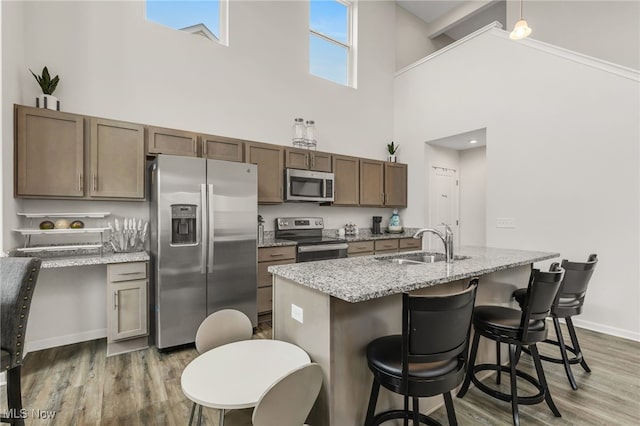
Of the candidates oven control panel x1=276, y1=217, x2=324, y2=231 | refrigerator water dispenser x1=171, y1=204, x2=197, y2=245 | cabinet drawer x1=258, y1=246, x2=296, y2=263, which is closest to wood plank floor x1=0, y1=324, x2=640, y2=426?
refrigerator water dispenser x1=171, y1=204, x2=197, y2=245

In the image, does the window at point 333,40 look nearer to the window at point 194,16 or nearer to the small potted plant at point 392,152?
the small potted plant at point 392,152

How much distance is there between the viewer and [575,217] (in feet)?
11.9

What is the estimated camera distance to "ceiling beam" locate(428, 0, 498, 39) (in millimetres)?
5625

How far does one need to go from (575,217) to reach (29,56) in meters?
6.08

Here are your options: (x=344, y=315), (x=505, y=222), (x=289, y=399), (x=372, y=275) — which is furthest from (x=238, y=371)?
(x=505, y=222)

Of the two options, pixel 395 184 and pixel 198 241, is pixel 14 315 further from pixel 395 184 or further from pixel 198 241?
pixel 395 184

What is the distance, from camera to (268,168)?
13.1ft

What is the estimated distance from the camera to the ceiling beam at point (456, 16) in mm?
5625

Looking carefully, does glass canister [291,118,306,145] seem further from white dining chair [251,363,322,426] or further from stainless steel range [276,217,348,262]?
white dining chair [251,363,322,426]

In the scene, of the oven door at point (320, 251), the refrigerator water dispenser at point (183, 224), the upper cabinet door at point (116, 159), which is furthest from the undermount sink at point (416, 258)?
the upper cabinet door at point (116, 159)

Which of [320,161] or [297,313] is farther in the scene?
[320,161]

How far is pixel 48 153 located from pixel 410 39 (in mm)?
6453

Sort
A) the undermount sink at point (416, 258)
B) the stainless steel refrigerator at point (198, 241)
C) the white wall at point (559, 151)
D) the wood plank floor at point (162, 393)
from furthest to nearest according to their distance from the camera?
1. the white wall at point (559, 151)
2. the stainless steel refrigerator at point (198, 241)
3. the undermount sink at point (416, 258)
4. the wood plank floor at point (162, 393)

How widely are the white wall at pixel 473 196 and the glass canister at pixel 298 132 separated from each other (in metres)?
3.41
